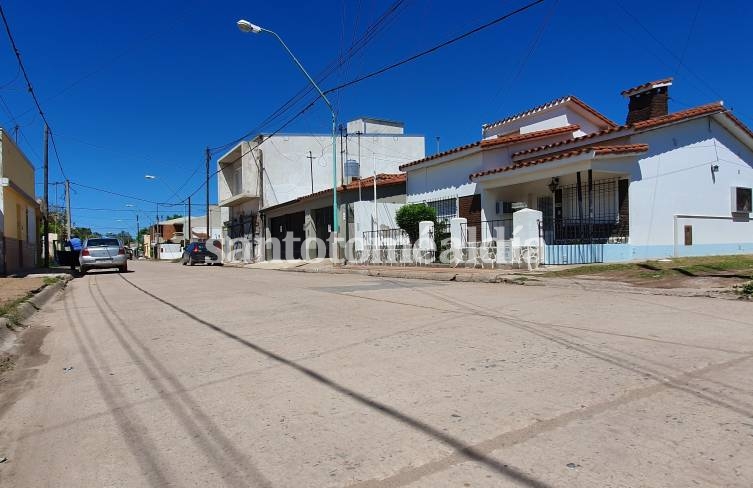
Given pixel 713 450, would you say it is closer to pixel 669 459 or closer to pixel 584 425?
pixel 669 459

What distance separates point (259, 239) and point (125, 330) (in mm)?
31303

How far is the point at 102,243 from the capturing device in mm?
22891

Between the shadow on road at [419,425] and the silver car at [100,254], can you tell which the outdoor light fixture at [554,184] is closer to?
the shadow on road at [419,425]

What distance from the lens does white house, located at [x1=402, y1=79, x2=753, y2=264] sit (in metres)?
16.0

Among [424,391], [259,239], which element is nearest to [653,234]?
[424,391]

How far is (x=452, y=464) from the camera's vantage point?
2.94 meters

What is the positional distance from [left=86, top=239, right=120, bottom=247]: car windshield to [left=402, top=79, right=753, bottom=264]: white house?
45.4ft

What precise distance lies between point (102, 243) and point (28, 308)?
14155 mm

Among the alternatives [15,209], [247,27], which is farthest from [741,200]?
[15,209]

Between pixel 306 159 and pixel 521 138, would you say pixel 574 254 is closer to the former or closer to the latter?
pixel 521 138

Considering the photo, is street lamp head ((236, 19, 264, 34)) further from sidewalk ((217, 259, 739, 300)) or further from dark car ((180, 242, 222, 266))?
Result: dark car ((180, 242, 222, 266))

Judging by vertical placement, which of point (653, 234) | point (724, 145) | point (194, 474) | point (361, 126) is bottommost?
point (194, 474)

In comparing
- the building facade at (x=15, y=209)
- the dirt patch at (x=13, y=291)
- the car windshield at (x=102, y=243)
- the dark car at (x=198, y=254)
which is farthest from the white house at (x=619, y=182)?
the dark car at (x=198, y=254)

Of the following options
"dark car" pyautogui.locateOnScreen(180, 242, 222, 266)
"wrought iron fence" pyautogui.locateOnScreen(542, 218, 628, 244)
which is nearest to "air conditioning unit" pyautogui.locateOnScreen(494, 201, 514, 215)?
"wrought iron fence" pyautogui.locateOnScreen(542, 218, 628, 244)
